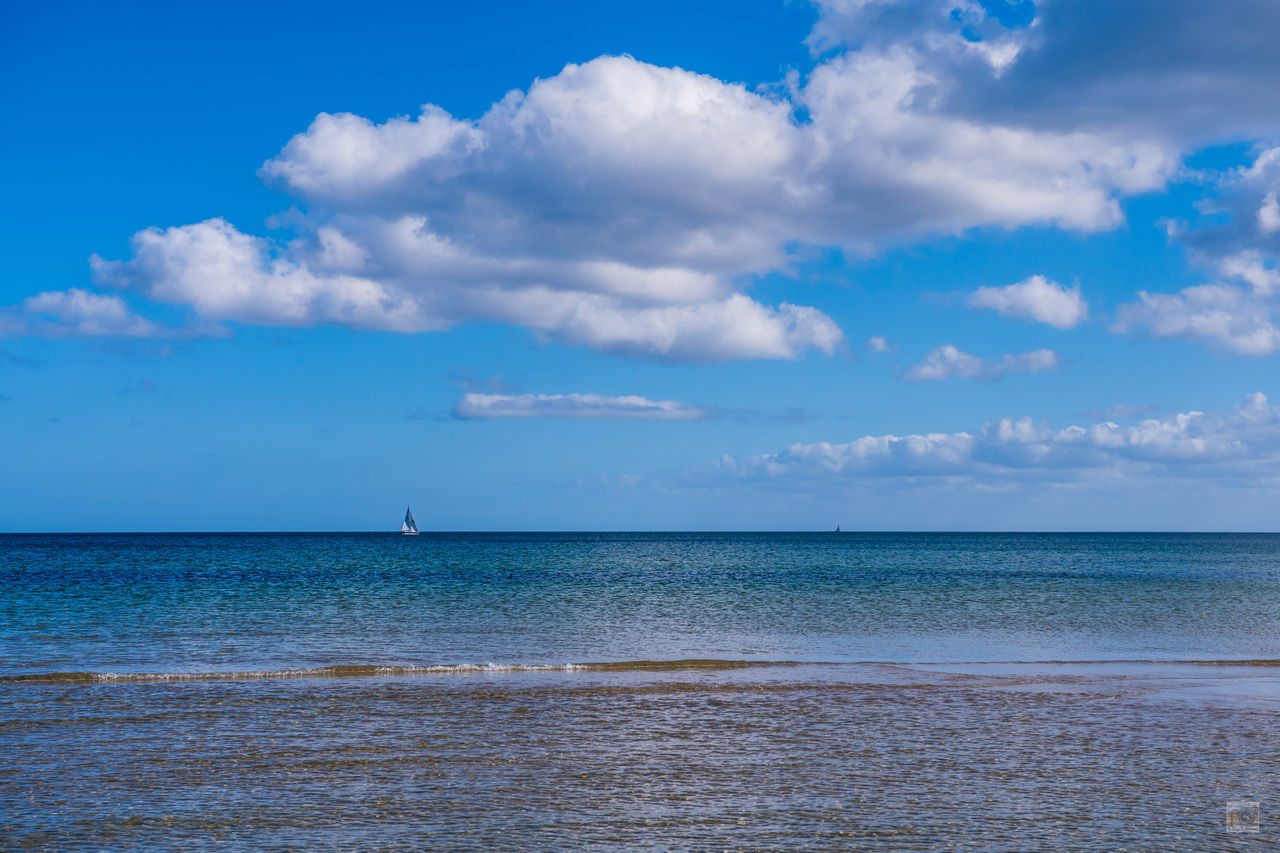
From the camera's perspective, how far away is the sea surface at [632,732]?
1164cm

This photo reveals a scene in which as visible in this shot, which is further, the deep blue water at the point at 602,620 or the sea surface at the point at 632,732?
the deep blue water at the point at 602,620

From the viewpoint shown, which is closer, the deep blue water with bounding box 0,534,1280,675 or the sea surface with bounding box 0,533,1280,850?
the sea surface with bounding box 0,533,1280,850

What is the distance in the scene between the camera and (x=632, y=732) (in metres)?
17.3

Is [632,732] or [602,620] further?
[602,620]

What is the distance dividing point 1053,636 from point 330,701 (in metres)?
25.7

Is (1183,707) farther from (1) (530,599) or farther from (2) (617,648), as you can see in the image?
(1) (530,599)

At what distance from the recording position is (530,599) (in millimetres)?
51938

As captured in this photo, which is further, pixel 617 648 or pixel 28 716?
pixel 617 648

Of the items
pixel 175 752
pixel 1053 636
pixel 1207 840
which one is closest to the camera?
pixel 1207 840

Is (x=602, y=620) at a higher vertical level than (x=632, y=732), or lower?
lower

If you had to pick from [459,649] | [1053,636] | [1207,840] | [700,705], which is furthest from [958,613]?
[1207,840]

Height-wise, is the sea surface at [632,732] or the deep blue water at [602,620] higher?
the sea surface at [632,732]

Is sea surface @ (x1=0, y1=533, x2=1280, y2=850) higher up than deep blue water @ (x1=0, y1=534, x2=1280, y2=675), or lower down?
higher up

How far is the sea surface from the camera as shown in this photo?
38.2 ft
